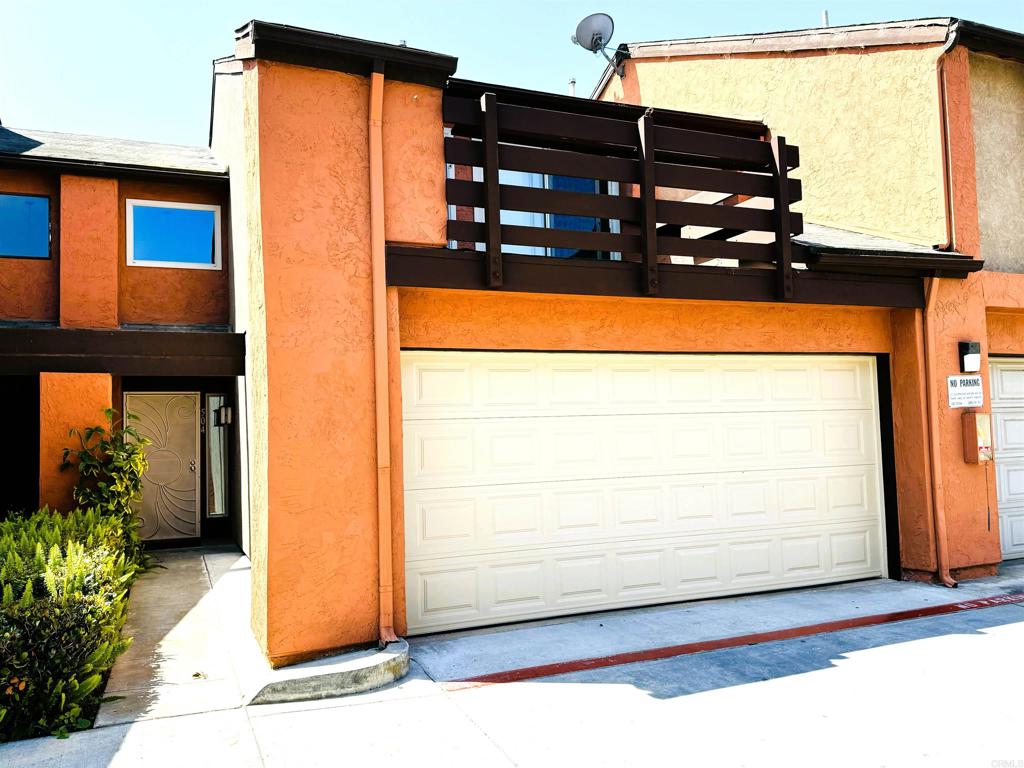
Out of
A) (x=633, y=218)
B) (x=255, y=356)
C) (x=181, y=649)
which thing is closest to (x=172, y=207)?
(x=255, y=356)

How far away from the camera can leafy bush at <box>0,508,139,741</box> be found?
4.23m

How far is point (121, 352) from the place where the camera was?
25.8 ft

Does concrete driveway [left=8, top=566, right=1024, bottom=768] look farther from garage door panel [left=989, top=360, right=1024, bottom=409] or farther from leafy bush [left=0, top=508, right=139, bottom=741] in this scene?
garage door panel [left=989, top=360, right=1024, bottom=409]

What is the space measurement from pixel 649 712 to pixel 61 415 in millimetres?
7447

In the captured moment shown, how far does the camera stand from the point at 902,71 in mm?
8250

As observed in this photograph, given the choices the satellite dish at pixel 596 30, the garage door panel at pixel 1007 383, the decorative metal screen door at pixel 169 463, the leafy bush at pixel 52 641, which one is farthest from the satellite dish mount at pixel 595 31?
the leafy bush at pixel 52 641

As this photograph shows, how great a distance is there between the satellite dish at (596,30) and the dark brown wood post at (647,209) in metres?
4.63

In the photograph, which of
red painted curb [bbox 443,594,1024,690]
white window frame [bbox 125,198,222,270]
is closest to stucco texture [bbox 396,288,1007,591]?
red painted curb [bbox 443,594,1024,690]

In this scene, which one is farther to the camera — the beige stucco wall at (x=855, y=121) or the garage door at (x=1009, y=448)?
the garage door at (x=1009, y=448)

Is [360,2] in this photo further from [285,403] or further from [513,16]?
[285,403]

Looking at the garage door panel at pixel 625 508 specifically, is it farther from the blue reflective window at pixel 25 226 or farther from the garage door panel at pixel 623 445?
the blue reflective window at pixel 25 226

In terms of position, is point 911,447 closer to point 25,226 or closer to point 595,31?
point 595,31

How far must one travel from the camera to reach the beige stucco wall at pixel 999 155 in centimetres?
845

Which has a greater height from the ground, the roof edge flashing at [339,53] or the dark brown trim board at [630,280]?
the roof edge flashing at [339,53]
